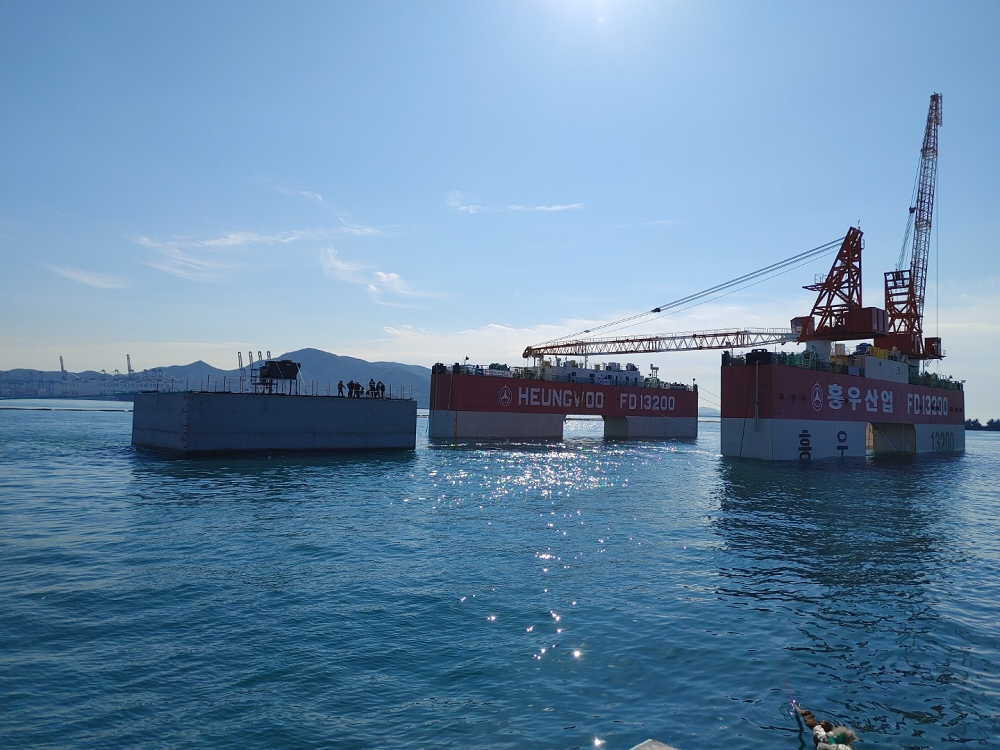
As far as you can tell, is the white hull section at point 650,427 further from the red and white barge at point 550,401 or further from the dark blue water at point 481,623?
the dark blue water at point 481,623

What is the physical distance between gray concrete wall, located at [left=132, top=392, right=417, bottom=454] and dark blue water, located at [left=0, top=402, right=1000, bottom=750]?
13215 mm

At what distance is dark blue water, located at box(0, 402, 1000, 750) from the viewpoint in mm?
7855

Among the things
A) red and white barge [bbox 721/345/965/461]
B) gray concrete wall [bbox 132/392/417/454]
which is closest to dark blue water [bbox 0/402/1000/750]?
gray concrete wall [bbox 132/392/417/454]

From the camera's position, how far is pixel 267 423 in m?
40.1

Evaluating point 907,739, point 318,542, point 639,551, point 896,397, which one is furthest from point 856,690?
point 896,397

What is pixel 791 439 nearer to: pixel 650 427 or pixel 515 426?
pixel 515 426

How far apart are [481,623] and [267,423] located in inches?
1285

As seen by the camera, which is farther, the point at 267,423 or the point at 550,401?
the point at 550,401

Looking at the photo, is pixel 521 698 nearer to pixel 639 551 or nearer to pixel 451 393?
pixel 639 551

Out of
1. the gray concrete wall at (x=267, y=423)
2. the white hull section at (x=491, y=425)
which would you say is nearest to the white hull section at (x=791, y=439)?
the white hull section at (x=491, y=425)

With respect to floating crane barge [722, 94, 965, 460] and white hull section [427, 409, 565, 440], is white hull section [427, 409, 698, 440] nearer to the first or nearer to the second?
white hull section [427, 409, 565, 440]

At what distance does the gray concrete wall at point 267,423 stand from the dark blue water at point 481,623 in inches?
520

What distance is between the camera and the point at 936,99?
76688 millimetres

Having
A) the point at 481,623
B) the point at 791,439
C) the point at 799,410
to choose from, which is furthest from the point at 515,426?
the point at 481,623
